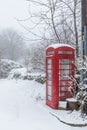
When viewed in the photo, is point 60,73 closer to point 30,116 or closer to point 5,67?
point 30,116

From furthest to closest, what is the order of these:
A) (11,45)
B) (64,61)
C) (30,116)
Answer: (11,45) < (64,61) < (30,116)

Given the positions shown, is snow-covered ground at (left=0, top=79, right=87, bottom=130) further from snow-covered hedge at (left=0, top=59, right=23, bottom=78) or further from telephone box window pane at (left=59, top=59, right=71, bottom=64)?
snow-covered hedge at (left=0, top=59, right=23, bottom=78)

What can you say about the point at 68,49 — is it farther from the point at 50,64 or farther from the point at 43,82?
the point at 43,82

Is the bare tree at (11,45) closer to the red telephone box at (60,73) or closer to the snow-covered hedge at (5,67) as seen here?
the snow-covered hedge at (5,67)

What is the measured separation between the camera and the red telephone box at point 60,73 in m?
10.9

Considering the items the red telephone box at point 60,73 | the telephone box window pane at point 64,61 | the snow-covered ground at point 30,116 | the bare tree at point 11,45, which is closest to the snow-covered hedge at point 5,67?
the snow-covered ground at point 30,116

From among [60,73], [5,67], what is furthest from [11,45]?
[60,73]

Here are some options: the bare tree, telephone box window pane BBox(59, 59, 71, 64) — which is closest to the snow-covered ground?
telephone box window pane BBox(59, 59, 71, 64)

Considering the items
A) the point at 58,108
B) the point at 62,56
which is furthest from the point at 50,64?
the point at 58,108

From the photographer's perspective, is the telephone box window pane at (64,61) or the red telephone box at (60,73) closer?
the red telephone box at (60,73)

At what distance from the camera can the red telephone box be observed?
10.9 metres

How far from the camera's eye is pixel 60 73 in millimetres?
11172

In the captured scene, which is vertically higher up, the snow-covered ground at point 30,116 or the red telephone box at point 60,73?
the red telephone box at point 60,73

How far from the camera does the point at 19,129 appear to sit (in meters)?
8.63
